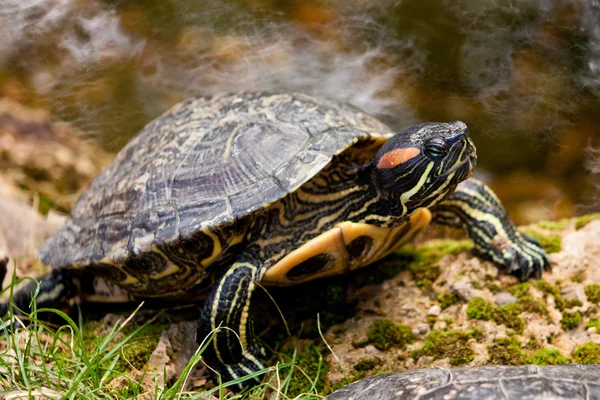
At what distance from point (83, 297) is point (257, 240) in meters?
1.41

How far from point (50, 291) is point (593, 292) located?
3.18 meters

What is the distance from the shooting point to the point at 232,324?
2.73 meters

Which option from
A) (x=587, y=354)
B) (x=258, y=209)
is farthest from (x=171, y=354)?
(x=587, y=354)

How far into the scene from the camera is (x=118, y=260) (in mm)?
2957

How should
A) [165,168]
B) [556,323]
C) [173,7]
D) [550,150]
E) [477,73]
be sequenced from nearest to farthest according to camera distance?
[556,323] → [165,168] → [550,150] → [477,73] → [173,7]

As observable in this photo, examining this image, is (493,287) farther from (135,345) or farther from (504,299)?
(135,345)

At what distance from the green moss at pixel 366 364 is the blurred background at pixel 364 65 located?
2.61 metres

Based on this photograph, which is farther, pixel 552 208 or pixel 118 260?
pixel 552 208

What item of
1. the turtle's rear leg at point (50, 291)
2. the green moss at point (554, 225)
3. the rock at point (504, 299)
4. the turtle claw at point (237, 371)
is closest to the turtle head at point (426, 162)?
the rock at point (504, 299)

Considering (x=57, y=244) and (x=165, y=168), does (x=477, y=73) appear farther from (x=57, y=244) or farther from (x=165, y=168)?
(x=57, y=244)

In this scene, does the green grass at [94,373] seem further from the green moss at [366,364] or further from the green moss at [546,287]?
the green moss at [546,287]

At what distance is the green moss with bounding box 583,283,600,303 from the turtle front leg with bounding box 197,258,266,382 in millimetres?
1779

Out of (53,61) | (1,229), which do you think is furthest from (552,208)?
(53,61)

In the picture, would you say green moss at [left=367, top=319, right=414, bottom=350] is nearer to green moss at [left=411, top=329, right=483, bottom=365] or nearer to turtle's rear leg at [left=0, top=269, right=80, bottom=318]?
green moss at [left=411, top=329, right=483, bottom=365]
